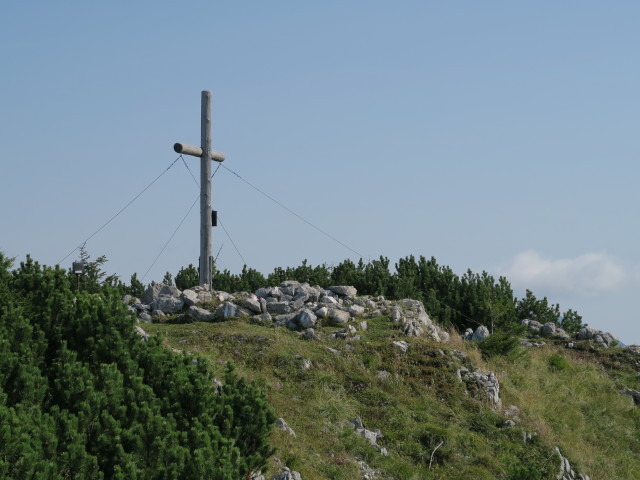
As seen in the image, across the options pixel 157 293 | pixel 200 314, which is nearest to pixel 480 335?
pixel 200 314

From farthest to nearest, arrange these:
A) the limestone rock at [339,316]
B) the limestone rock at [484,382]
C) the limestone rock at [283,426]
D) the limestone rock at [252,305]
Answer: the limestone rock at [252,305] < the limestone rock at [339,316] < the limestone rock at [484,382] < the limestone rock at [283,426]

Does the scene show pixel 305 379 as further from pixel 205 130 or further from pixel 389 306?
pixel 205 130

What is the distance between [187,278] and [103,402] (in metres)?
15.8

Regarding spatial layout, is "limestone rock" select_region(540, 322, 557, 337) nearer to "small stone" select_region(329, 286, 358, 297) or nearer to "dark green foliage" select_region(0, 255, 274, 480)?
"small stone" select_region(329, 286, 358, 297)

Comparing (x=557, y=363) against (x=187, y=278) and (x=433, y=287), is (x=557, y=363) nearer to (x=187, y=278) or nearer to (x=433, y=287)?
(x=433, y=287)

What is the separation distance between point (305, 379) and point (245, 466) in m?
5.22

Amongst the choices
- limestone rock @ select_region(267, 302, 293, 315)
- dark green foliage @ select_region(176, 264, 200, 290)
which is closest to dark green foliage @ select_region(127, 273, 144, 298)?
dark green foliage @ select_region(176, 264, 200, 290)

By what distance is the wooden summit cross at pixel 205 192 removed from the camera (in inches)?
848

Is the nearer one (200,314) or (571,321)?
(200,314)

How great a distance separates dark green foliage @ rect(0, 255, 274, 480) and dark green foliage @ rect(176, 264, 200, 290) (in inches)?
479

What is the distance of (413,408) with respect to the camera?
14422 mm

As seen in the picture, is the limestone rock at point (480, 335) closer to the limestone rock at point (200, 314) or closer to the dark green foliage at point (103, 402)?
the limestone rock at point (200, 314)

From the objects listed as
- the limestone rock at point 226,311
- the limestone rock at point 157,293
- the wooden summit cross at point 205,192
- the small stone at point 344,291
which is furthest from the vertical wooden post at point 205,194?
the small stone at point 344,291

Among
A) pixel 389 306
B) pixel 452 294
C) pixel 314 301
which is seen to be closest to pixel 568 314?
pixel 452 294
